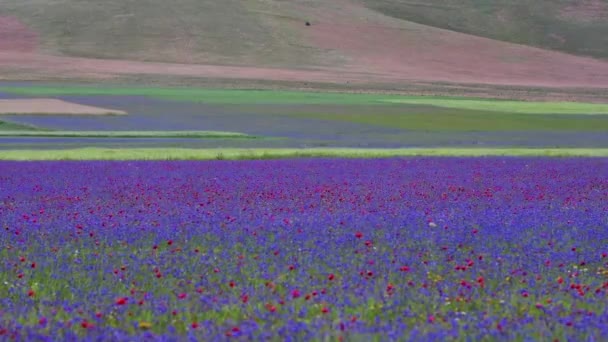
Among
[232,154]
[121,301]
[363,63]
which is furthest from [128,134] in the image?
[363,63]

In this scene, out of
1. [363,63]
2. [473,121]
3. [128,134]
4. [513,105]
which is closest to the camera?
[128,134]

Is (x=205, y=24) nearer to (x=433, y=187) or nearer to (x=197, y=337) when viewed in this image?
(x=433, y=187)

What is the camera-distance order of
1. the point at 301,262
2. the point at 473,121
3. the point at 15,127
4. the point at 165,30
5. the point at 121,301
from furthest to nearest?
the point at 165,30 < the point at 473,121 < the point at 15,127 < the point at 301,262 < the point at 121,301

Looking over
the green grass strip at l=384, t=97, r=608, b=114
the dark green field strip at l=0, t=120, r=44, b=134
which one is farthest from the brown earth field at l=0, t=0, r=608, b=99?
the dark green field strip at l=0, t=120, r=44, b=134

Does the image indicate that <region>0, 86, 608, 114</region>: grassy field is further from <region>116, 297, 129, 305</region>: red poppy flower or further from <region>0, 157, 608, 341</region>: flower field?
<region>116, 297, 129, 305</region>: red poppy flower

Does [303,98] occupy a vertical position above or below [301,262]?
below

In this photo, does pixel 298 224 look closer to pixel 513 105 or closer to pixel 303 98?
pixel 513 105

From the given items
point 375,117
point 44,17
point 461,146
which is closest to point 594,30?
point 44,17
